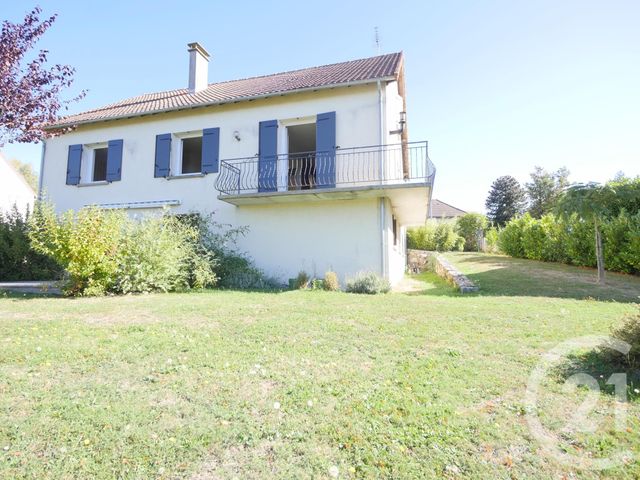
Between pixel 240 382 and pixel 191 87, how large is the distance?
1417 cm

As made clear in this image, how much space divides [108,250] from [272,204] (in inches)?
181

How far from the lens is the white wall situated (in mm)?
9773

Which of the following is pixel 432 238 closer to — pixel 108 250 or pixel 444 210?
pixel 444 210

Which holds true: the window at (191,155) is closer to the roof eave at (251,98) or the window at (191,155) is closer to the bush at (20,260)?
the roof eave at (251,98)

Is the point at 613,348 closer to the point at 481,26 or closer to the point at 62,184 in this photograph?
the point at 481,26

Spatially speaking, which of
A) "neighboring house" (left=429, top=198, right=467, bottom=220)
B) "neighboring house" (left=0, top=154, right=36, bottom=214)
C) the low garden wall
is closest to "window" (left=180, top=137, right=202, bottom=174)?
the low garden wall

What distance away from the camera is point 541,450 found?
225 centimetres

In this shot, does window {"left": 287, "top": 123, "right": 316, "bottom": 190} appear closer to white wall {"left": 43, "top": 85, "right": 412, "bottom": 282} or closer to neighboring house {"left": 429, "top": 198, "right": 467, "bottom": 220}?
white wall {"left": 43, "top": 85, "right": 412, "bottom": 282}

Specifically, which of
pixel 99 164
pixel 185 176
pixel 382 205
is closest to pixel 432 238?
pixel 382 205

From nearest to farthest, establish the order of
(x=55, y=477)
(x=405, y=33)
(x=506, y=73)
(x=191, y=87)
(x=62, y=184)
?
(x=55, y=477) < (x=506, y=73) < (x=405, y=33) < (x=62, y=184) < (x=191, y=87)

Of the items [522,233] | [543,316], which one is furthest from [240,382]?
[522,233]

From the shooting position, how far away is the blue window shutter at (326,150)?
9.80 meters

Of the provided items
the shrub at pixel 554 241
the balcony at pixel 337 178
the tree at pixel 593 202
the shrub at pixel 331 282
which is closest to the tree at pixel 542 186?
the shrub at pixel 554 241

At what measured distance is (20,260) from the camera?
1108 cm
